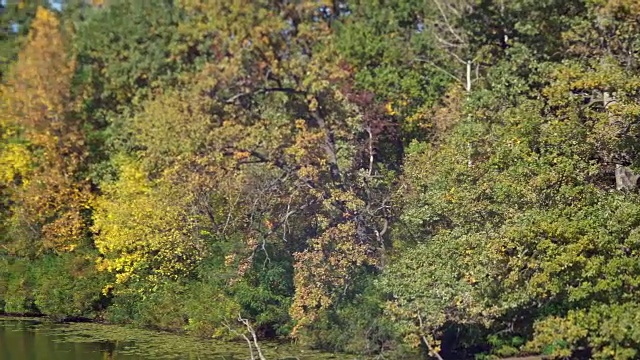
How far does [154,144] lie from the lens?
2803 cm

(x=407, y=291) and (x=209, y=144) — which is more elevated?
(x=209, y=144)

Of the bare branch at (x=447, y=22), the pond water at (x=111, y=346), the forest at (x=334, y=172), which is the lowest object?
the pond water at (x=111, y=346)

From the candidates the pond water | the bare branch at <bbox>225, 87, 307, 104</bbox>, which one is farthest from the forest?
the pond water

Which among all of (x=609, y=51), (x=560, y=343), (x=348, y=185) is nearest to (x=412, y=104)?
(x=348, y=185)

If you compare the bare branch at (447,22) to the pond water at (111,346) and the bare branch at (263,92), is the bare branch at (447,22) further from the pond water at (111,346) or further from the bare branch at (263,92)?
the pond water at (111,346)

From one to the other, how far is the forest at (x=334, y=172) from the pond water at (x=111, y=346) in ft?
2.05

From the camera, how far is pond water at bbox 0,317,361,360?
2242cm

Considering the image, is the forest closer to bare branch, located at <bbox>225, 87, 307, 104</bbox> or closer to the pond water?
bare branch, located at <bbox>225, 87, 307, 104</bbox>

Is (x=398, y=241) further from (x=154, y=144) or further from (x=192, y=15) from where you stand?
(x=192, y=15)

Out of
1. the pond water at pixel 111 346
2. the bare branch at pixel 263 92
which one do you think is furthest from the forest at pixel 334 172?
the pond water at pixel 111 346

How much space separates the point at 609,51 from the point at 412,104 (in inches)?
342

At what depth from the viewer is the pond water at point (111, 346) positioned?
22422mm

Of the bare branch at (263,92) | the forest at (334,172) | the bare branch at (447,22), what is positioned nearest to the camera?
the forest at (334,172)

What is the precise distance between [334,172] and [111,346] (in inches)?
311
